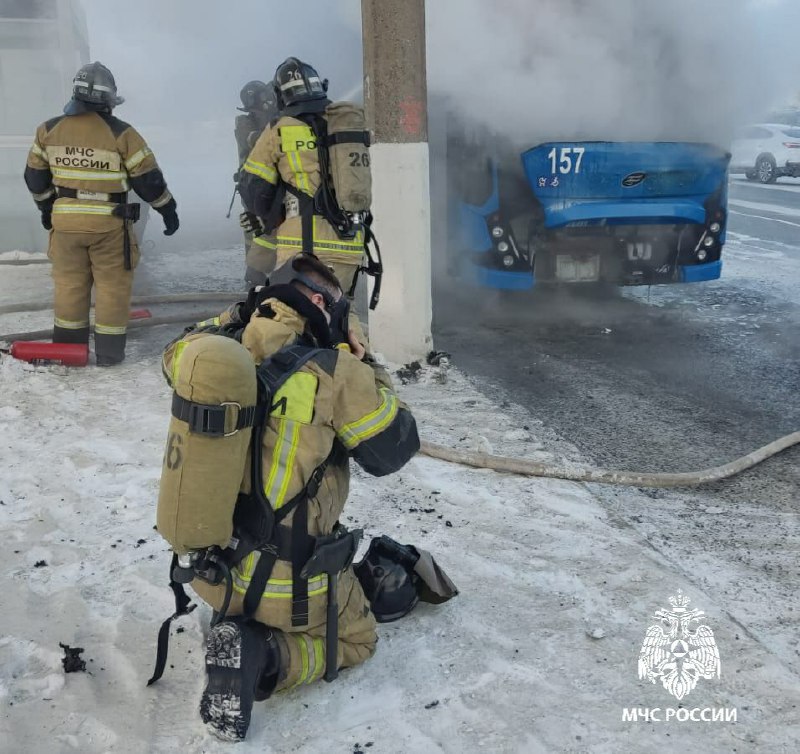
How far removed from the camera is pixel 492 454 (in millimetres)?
4266

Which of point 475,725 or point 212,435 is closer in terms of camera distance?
point 212,435

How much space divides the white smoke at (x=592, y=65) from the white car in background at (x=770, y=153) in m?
12.7

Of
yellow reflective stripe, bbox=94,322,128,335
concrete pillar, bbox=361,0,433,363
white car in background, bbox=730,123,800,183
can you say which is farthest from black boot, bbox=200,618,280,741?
white car in background, bbox=730,123,800,183

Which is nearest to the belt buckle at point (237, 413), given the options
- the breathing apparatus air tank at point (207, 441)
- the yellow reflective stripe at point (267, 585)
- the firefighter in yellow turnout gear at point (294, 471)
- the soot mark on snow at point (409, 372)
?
the breathing apparatus air tank at point (207, 441)

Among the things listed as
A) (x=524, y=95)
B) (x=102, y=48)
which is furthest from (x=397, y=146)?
(x=102, y=48)

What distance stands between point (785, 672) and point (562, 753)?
82 centimetres

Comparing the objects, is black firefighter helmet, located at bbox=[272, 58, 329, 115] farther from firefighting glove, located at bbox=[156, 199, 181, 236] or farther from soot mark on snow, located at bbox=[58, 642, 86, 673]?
soot mark on snow, located at bbox=[58, 642, 86, 673]

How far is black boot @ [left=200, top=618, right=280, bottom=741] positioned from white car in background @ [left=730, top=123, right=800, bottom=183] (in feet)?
62.5

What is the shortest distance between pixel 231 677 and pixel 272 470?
573 millimetres

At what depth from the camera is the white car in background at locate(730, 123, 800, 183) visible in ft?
61.5

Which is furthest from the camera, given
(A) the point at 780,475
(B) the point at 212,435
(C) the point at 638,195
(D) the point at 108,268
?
(C) the point at 638,195

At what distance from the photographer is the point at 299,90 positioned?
15.2 feet

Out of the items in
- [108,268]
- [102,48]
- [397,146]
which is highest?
[102,48]

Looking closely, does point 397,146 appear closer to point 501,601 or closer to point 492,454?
point 492,454
